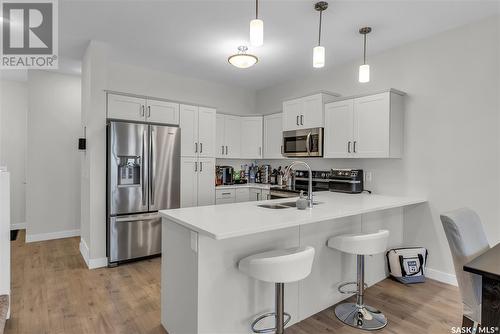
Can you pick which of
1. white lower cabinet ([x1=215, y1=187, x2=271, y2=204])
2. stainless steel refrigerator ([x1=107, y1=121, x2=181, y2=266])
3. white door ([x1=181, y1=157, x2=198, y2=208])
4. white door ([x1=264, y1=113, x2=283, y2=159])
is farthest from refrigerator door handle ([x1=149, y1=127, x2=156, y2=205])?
white door ([x1=264, y1=113, x2=283, y2=159])

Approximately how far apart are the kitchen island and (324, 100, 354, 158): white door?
1.32 m

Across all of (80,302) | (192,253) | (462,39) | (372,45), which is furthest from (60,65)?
(462,39)

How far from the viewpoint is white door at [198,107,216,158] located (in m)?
4.49

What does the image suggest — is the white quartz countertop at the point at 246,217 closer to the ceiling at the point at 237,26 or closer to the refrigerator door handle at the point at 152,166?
the refrigerator door handle at the point at 152,166

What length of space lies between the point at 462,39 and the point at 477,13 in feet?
0.97

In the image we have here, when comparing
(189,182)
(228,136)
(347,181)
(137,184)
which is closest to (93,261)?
(137,184)

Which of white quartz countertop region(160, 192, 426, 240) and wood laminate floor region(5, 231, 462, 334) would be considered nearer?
white quartz countertop region(160, 192, 426, 240)

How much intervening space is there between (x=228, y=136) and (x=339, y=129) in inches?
83.2

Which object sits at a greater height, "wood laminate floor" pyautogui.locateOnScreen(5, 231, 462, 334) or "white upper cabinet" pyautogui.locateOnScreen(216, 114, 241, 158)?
"white upper cabinet" pyautogui.locateOnScreen(216, 114, 241, 158)

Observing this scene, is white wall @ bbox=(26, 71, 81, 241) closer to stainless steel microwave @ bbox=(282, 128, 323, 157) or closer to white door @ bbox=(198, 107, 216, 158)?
white door @ bbox=(198, 107, 216, 158)

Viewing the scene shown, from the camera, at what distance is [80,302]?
2.67 meters

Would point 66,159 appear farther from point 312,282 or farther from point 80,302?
point 312,282

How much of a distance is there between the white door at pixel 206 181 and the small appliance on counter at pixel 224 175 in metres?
0.62

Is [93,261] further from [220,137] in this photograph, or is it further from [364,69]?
[364,69]
